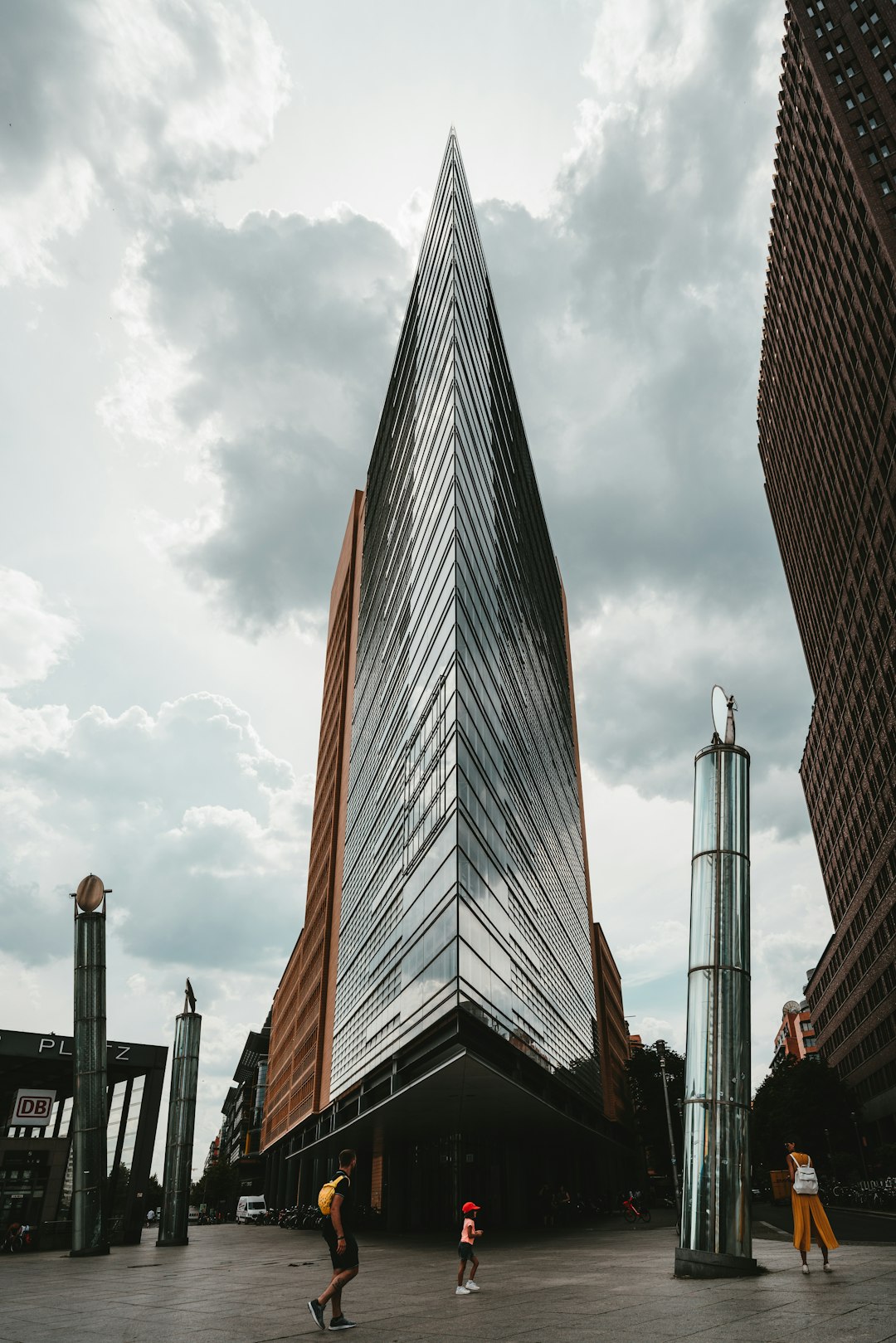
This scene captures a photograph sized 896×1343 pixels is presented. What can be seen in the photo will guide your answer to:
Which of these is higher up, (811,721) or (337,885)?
(811,721)

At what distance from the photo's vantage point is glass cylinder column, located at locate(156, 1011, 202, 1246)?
32562mm

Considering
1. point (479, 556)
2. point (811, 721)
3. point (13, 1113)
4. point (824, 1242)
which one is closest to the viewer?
point (824, 1242)

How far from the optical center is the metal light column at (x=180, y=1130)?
107 ft

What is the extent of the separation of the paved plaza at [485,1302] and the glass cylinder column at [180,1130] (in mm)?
11122

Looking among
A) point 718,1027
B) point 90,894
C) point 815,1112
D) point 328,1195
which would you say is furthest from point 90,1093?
point 815,1112

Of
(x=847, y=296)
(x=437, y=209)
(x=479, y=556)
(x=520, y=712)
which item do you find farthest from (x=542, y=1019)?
(x=847, y=296)

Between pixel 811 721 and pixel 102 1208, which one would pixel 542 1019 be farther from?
pixel 811 721

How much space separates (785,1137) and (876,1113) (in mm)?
7863

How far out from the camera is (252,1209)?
67562 millimetres

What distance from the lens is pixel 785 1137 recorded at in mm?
68000

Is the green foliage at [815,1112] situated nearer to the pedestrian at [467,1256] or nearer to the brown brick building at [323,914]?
the brown brick building at [323,914]

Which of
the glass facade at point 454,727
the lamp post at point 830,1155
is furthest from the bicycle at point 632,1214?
the lamp post at point 830,1155

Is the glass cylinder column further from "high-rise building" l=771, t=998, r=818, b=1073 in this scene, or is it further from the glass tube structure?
"high-rise building" l=771, t=998, r=818, b=1073

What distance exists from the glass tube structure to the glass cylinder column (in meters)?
25.9
